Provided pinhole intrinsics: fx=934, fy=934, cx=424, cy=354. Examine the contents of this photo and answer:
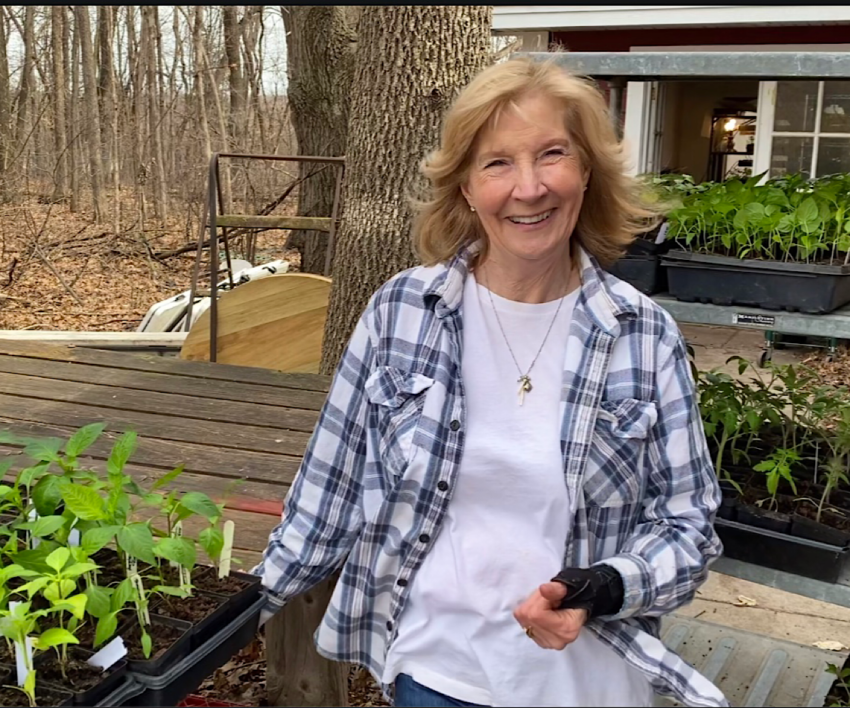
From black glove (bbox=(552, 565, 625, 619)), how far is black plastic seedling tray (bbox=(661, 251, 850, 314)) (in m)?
0.89

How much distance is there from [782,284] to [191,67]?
536 inches

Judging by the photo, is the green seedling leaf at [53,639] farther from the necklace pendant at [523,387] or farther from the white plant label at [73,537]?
the necklace pendant at [523,387]

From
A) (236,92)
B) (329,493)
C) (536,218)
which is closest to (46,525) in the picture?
(329,493)

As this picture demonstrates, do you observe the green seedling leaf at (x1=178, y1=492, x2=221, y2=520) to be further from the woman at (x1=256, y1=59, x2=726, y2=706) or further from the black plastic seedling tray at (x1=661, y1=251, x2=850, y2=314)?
the black plastic seedling tray at (x1=661, y1=251, x2=850, y2=314)

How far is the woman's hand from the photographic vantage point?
A: 1.37m

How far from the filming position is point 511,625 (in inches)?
60.2

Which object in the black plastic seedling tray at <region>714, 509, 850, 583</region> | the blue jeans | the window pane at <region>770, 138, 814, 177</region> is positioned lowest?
the blue jeans

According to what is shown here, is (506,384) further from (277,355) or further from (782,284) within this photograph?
(277,355)

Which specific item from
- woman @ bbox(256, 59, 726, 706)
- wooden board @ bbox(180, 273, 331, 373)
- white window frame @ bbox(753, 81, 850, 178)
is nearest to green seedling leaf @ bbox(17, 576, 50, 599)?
woman @ bbox(256, 59, 726, 706)

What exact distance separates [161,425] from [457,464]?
1.56 m

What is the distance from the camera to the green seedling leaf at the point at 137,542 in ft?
4.61

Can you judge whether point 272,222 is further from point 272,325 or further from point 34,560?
point 34,560

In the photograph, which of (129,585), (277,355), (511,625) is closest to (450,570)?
(511,625)

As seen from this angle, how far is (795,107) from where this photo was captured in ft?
27.0
